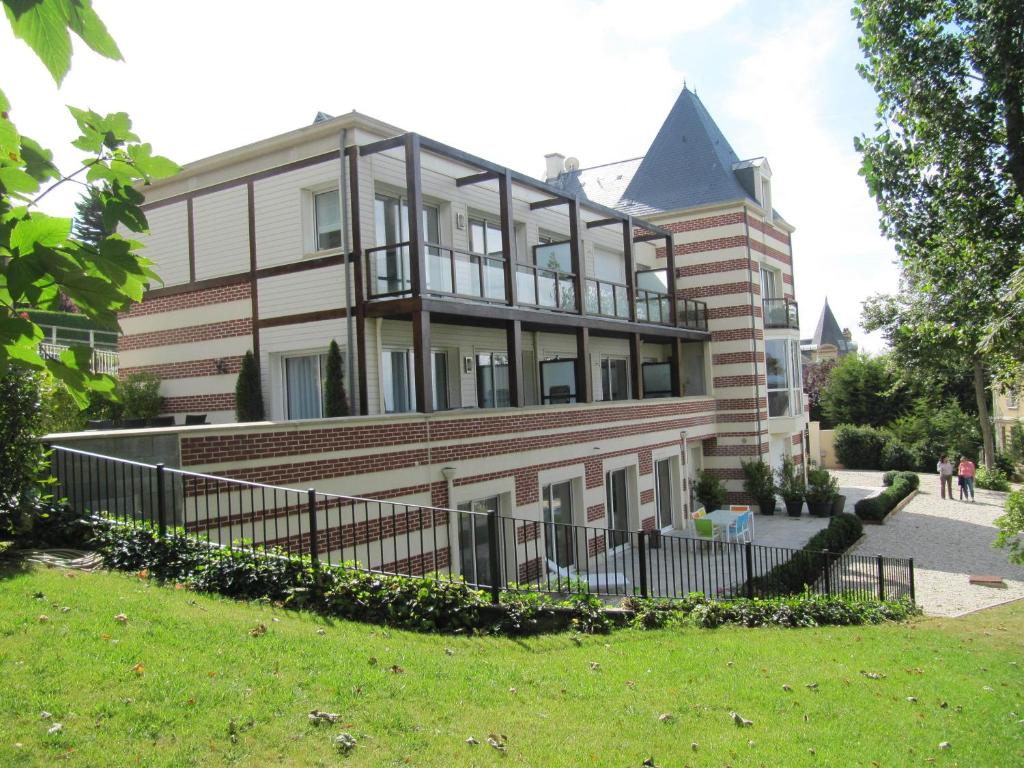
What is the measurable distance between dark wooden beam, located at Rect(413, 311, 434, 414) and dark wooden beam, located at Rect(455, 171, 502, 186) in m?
4.10

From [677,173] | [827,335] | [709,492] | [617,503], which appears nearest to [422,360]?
[617,503]

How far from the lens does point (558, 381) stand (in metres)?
20.2

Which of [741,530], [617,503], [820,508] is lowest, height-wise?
[820,508]

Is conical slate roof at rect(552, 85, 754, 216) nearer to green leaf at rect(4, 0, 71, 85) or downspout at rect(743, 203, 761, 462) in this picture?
downspout at rect(743, 203, 761, 462)

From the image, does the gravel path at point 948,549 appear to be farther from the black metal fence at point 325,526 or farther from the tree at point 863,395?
the tree at point 863,395

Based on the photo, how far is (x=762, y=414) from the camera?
25.8 meters

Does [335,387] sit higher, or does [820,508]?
[335,387]

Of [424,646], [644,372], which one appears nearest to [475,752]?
[424,646]

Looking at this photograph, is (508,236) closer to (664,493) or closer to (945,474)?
(664,493)

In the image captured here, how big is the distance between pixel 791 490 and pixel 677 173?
1170 cm

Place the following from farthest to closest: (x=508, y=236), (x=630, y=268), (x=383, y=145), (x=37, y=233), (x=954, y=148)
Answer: (x=630, y=268), (x=508, y=236), (x=383, y=145), (x=954, y=148), (x=37, y=233)

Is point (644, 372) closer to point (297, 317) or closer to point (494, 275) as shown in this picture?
point (494, 275)

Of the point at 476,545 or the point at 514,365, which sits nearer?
the point at 476,545

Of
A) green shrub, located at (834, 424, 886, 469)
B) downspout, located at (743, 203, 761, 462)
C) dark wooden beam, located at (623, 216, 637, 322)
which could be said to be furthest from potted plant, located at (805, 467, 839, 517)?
green shrub, located at (834, 424, 886, 469)
